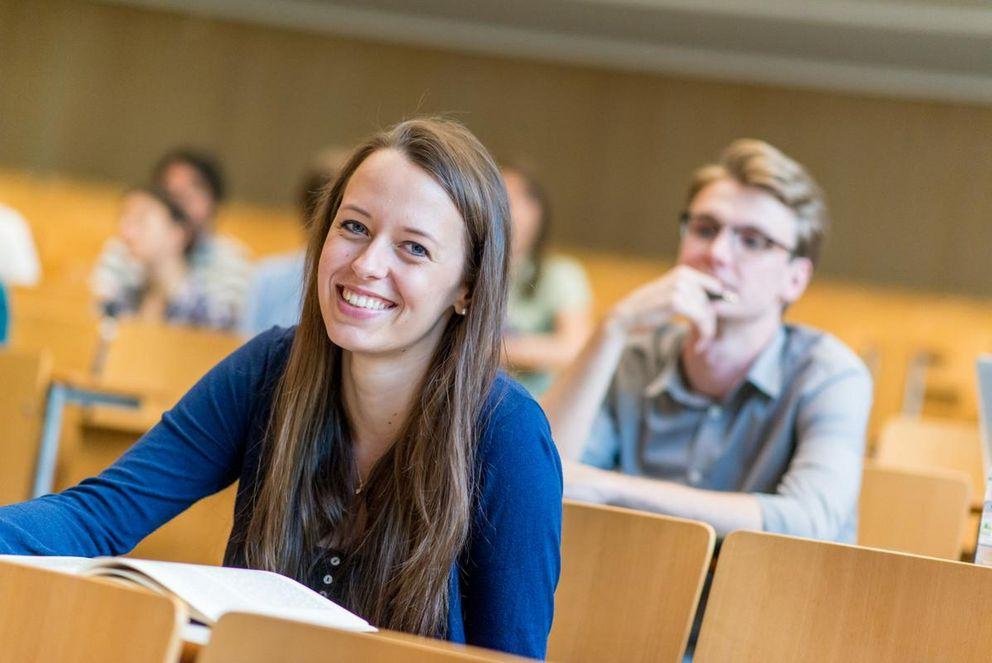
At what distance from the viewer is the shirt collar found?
2.77 m

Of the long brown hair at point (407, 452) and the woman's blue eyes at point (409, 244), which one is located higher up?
the woman's blue eyes at point (409, 244)

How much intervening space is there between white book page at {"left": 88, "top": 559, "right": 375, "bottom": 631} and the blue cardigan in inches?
12.7

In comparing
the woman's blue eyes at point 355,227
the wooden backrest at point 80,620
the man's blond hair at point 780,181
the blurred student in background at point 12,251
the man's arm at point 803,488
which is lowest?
the wooden backrest at point 80,620

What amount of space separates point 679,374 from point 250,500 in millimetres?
1217

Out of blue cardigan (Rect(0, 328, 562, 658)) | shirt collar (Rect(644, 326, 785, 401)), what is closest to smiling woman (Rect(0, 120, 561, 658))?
blue cardigan (Rect(0, 328, 562, 658))

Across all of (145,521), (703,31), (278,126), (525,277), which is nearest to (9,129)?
(278,126)

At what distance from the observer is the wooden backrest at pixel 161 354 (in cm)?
439

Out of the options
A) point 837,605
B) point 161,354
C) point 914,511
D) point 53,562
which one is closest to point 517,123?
point 161,354

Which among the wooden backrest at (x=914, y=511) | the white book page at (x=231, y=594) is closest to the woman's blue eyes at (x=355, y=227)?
the white book page at (x=231, y=594)

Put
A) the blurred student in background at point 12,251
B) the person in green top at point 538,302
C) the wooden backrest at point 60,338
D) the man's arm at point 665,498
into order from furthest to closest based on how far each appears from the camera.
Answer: the blurred student in background at point 12,251 → the person in green top at point 538,302 → the wooden backrest at point 60,338 → the man's arm at point 665,498

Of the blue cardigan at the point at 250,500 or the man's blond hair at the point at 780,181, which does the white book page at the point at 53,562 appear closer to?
the blue cardigan at the point at 250,500

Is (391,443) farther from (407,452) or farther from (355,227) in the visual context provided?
(355,227)

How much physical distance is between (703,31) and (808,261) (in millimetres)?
6180

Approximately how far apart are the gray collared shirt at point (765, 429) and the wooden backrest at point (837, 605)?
0.51 metres
